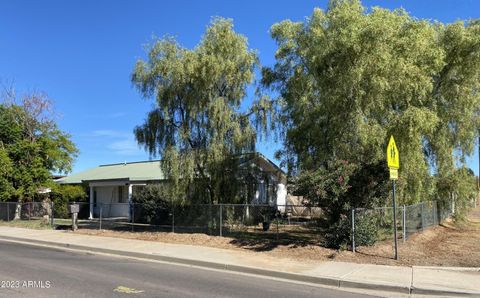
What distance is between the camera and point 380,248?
14.2 meters

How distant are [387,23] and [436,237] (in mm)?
9159

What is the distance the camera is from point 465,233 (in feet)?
66.8

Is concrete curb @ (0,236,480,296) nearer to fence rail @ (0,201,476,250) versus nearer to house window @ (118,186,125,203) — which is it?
fence rail @ (0,201,476,250)

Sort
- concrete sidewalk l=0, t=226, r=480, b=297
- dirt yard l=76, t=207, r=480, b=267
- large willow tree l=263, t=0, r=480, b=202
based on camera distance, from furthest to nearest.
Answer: large willow tree l=263, t=0, r=480, b=202 → dirt yard l=76, t=207, r=480, b=267 → concrete sidewalk l=0, t=226, r=480, b=297

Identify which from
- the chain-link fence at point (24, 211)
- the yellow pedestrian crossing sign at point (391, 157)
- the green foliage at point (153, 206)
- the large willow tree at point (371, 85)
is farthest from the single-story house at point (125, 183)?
the yellow pedestrian crossing sign at point (391, 157)

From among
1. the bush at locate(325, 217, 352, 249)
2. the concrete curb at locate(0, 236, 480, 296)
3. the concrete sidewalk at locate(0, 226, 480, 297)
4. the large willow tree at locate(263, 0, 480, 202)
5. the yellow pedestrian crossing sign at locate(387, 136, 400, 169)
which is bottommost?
the concrete curb at locate(0, 236, 480, 296)

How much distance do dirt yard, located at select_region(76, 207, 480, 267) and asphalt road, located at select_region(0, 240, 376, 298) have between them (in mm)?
3168

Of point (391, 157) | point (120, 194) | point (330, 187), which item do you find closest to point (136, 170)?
point (120, 194)

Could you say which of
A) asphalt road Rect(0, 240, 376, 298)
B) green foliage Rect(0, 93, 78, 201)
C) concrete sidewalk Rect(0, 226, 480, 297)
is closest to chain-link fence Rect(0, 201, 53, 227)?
green foliage Rect(0, 93, 78, 201)

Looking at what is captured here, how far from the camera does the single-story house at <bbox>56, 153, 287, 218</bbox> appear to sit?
21891 mm

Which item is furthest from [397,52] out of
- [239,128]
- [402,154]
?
[239,128]

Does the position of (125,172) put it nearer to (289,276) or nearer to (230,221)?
(230,221)

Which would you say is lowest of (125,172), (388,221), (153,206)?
(388,221)

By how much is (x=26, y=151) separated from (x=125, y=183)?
6.79 meters
